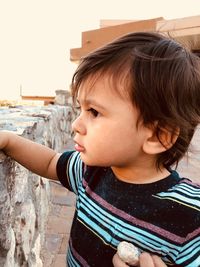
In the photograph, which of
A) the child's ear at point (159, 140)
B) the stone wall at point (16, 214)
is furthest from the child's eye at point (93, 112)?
the stone wall at point (16, 214)

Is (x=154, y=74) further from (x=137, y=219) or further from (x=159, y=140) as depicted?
(x=137, y=219)

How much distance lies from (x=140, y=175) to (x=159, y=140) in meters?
0.11

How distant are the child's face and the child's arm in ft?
0.77

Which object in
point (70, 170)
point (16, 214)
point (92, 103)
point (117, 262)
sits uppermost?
point (92, 103)

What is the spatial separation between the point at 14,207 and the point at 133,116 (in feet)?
1.88

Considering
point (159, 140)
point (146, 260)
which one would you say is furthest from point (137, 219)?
point (159, 140)

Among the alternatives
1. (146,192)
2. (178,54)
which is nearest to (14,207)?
(146,192)

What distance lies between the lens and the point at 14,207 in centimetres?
128

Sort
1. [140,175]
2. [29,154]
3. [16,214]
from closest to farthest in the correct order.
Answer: [140,175], [29,154], [16,214]

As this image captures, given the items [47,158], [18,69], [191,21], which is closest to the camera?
[47,158]

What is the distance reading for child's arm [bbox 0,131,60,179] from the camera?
1148 millimetres

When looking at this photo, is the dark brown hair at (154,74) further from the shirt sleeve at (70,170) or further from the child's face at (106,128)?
the shirt sleeve at (70,170)

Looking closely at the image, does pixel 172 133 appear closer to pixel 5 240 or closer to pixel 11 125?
pixel 5 240

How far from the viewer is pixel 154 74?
3.07 feet
